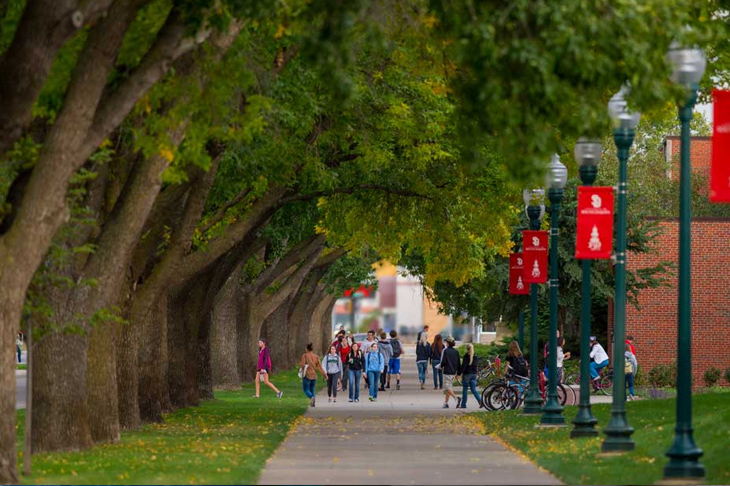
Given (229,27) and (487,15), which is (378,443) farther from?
(487,15)

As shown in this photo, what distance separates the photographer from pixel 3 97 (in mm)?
15359

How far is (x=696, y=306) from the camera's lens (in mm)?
46531

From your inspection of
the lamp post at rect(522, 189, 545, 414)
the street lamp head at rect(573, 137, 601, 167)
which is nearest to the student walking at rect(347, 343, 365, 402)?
the lamp post at rect(522, 189, 545, 414)

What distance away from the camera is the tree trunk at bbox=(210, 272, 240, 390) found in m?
42.4

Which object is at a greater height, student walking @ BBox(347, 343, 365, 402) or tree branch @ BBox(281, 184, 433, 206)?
tree branch @ BBox(281, 184, 433, 206)

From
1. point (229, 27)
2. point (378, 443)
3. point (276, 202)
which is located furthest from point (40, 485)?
point (276, 202)

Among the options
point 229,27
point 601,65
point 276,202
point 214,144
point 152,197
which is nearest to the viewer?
point 601,65

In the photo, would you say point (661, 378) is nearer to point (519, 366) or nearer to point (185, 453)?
point (519, 366)

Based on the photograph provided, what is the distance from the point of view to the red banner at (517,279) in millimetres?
31548

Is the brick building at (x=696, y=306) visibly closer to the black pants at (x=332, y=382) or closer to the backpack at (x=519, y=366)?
the black pants at (x=332, y=382)

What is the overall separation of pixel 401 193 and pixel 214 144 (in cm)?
836

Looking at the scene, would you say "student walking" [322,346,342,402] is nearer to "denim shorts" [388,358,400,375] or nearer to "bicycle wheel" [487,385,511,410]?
"bicycle wheel" [487,385,511,410]

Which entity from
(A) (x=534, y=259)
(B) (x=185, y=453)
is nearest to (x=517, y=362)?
(A) (x=534, y=259)

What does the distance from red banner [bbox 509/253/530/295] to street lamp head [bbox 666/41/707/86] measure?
15.3 meters
